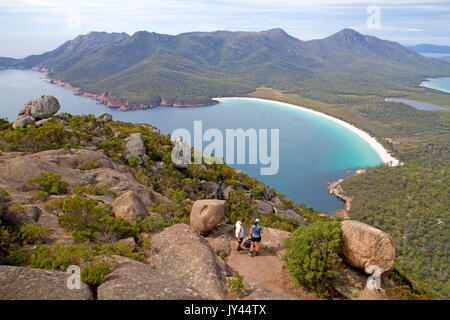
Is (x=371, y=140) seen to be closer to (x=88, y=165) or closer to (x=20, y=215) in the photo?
(x=88, y=165)

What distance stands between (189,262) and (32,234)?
16.4ft

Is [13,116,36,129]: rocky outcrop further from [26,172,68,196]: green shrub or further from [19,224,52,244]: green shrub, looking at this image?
[19,224,52,244]: green shrub

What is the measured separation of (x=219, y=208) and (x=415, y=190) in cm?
5898

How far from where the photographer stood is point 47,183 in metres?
11.7

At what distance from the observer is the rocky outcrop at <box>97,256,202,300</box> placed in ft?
18.3

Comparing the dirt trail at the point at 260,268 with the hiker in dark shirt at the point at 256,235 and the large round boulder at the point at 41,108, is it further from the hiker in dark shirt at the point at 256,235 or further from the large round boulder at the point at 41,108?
the large round boulder at the point at 41,108

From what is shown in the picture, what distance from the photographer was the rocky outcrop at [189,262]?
716 cm

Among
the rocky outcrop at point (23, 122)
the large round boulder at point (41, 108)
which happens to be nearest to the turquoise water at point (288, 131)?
the large round boulder at point (41, 108)

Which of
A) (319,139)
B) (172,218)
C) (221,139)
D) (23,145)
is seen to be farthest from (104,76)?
(172,218)

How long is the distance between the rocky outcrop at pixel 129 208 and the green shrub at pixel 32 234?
2.99 metres

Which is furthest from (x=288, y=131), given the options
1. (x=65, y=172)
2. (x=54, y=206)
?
(x=54, y=206)

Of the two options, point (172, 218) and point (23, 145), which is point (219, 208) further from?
point (23, 145)

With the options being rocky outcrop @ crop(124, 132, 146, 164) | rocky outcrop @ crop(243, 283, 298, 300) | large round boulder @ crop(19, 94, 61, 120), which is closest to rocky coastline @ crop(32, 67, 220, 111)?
large round boulder @ crop(19, 94, 61, 120)

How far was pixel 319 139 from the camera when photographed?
96.1m
